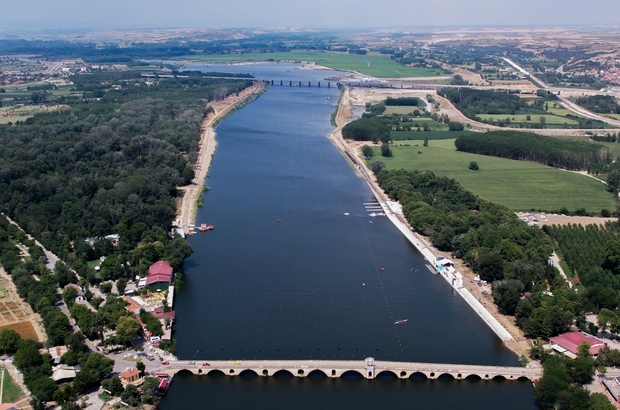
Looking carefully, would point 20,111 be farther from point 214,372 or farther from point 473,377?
point 473,377

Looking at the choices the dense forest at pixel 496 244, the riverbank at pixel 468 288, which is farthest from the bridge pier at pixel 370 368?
the dense forest at pixel 496 244

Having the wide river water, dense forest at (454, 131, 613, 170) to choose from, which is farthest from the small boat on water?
dense forest at (454, 131, 613, 170)

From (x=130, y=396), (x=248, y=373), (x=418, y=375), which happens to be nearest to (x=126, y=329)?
(x=130, y=396)

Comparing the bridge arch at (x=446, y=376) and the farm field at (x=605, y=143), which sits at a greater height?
the farm field at (x=605, y=143)

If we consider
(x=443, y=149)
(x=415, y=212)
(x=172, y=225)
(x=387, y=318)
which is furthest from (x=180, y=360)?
(x=443, y=149)

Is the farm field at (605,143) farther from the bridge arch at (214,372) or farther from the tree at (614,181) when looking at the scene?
the bridge arch at (214,372)

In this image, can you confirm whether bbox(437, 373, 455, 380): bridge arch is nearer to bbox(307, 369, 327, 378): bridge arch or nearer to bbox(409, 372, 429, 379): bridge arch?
bbox(409, 372, 429, 379): bridge arch
